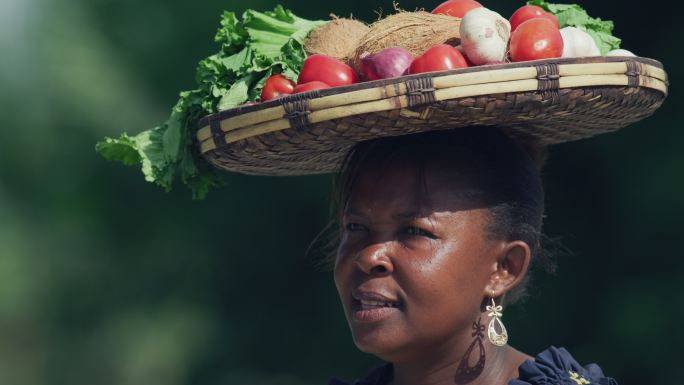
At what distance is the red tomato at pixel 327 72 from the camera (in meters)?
3.11

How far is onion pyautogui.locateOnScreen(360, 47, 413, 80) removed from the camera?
3.03m

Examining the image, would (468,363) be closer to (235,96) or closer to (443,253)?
(443,253)

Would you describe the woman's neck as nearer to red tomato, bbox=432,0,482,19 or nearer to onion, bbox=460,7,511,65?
onion, bbox=460,7,511,65

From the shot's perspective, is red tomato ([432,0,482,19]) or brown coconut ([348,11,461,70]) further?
red tomato ([432,0,482,19])

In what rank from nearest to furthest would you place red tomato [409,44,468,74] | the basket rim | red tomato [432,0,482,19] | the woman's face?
1. the basket rim
2. red tomato [409,44,468,74]
3. the woman's face
4. red tomato [432,0,482,19]

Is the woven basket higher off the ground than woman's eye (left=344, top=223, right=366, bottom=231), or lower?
higher

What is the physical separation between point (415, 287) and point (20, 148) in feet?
15.5

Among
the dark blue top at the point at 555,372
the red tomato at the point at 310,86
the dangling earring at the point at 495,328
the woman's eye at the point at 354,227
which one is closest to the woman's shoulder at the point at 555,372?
the dark blue top at the point at 555,372

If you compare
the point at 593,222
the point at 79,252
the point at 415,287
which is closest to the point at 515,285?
the point at 415,287

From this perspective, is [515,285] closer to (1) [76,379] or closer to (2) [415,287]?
(2) [415,287]

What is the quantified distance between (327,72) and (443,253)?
540 millimetres

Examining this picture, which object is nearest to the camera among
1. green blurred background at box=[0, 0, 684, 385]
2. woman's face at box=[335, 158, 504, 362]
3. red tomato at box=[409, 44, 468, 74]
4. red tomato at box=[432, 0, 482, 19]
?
red tomato at box=[409, 44, 468, 74]

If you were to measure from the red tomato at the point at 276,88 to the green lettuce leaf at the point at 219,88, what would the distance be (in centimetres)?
5

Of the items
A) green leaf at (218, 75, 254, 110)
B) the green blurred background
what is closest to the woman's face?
green leaf at (218, 75, 254, 110)
